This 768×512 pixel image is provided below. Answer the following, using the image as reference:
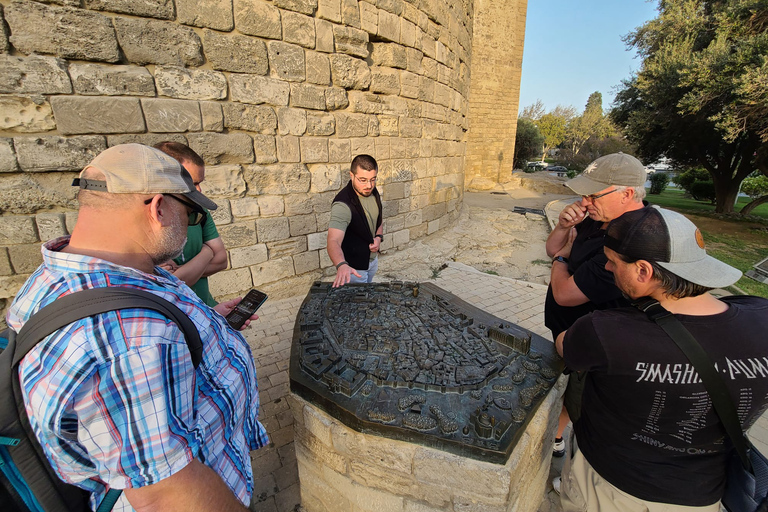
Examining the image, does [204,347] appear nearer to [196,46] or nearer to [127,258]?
[127,258]

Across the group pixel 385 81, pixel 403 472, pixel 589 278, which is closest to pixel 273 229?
pixel 385 81

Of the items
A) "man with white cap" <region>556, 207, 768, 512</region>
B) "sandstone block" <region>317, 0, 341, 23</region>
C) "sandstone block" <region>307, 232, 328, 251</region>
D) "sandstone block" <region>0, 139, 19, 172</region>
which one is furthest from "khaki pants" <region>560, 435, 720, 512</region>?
"sandstone block" <region>317, 0, 341, 23</region>

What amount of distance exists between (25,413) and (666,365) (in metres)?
1.93

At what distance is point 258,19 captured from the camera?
375 centimetres

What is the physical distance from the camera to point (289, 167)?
4.38m

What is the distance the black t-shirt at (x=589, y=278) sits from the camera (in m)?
1.84

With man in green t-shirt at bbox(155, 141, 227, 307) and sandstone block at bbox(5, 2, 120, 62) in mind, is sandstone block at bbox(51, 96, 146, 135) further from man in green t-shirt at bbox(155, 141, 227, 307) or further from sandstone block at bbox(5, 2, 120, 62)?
man in green t-shirt at bbox(155, 141, 227, 307)

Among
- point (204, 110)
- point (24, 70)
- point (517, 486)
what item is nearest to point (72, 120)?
point (24, 70)

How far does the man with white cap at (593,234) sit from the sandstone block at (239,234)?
3.47m

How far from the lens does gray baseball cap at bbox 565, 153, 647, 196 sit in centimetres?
202

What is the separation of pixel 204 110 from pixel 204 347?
Result: 340cm

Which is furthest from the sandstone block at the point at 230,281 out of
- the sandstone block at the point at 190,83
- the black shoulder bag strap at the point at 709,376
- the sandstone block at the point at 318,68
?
the black shoulder bag strap at the point at 709,376

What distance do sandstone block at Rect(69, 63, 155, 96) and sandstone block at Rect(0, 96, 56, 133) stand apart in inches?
12.0

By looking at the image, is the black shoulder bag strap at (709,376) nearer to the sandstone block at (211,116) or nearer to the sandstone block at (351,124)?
the sandstone block at (211,116)
